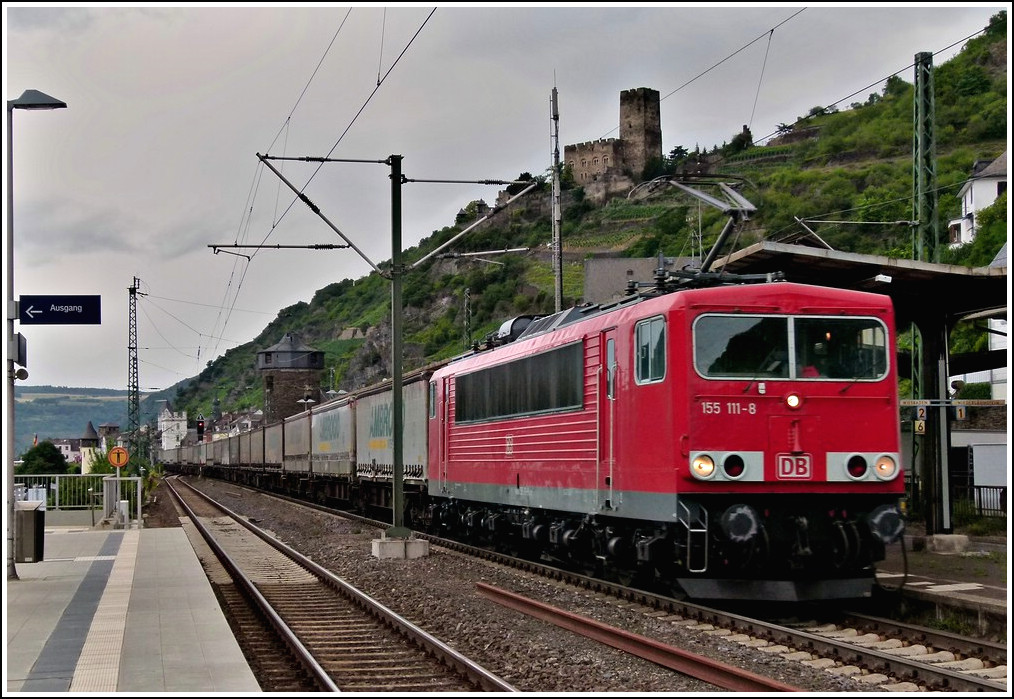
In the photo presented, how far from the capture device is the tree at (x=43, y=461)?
236 feet

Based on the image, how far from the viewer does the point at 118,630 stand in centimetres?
1243

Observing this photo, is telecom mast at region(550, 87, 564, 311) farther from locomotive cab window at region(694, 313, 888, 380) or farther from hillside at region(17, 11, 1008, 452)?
hillside at region(17, 11, 1008, 452)

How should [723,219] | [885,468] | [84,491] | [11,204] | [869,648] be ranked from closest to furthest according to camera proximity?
[869,648]
[885,468]
[11,204]
[84,491]
[723,219]

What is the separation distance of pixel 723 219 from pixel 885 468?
84.1 metres

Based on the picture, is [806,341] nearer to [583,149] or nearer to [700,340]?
[700,340]

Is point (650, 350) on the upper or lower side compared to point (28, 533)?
upper

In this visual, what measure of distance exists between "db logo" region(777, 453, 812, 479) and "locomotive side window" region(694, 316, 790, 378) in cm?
85

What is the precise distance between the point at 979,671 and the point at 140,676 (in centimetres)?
654

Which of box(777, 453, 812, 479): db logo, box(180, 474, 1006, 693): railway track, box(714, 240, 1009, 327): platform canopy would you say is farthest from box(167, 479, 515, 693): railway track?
box(714, 240, 1009, 327): platform canopy

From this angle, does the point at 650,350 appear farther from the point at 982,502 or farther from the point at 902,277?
the point at 982,502

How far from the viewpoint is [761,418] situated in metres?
13.0

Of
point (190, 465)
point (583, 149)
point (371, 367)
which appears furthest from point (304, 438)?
point (583, 149)

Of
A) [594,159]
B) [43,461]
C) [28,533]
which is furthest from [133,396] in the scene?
[594,159]

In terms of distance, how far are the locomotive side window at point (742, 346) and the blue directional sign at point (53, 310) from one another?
7.17 meters
